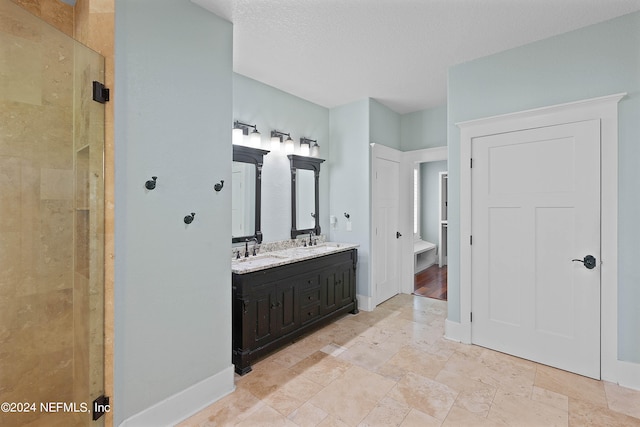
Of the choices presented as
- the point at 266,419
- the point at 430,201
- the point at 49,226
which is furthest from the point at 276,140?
the point at 430,201

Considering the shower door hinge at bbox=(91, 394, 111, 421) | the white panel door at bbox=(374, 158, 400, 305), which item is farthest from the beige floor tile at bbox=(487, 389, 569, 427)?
the shower door hinge at bbox=(91, 394, 111, 421)

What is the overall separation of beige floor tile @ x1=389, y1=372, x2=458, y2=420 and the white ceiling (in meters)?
2.77

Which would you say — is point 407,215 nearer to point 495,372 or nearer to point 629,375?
point 495,372

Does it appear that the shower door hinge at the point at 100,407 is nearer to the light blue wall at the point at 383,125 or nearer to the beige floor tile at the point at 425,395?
the beige floor tile at the point at 425,395

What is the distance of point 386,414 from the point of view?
197 centimetres

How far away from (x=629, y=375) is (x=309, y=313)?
2.58 metres

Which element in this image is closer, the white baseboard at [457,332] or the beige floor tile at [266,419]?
the beige floor tile at [266,419]

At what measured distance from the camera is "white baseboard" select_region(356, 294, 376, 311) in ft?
12.9

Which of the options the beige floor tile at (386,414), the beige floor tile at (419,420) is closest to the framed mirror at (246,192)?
the beige floor tile at (386,414)

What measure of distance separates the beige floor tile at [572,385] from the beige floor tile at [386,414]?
1.15m

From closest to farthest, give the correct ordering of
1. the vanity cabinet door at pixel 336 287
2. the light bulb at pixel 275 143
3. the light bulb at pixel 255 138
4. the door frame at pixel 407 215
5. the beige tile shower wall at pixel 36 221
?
the beige tile shower wall at pixel 36 221, the light bulb at pixel 255 138, the vanity cabinet door at pixel 336 287, the light bulb at pixel 275 143, the door frame at pixel 407 215

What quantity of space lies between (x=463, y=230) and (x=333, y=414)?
2.04 meters

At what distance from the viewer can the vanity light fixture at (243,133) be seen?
9.89 feet

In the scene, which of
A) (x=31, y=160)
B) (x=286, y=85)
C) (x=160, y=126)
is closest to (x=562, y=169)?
(x=286, y=85)
